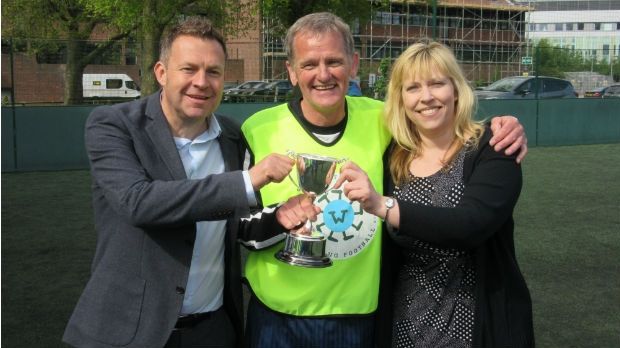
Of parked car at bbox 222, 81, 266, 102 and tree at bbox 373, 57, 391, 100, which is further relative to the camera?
tree at bbox 373, 57, 391, 100

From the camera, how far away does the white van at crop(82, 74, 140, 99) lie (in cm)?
1345

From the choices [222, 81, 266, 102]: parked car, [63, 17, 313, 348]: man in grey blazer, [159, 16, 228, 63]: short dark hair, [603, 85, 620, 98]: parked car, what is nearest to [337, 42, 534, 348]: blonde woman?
[63, 17, 313, 348]: man in grey blazer

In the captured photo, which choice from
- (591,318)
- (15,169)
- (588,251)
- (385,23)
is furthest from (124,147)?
(385,23)

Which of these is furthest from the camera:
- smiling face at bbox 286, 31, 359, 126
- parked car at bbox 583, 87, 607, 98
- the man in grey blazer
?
parked car at bbox 583, 87, 607, 98

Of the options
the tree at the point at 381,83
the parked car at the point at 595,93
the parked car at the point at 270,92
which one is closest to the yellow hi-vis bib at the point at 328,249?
the parked car at the point at 270,92

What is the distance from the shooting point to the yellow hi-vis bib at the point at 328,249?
2520 mm

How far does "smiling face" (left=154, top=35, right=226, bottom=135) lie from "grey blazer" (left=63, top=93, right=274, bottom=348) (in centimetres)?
9

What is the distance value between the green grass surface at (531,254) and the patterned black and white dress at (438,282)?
2.55m

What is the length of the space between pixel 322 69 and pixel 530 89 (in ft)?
51.6

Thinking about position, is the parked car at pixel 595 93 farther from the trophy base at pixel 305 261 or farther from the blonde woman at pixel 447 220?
the trophy base at pixel 305 261

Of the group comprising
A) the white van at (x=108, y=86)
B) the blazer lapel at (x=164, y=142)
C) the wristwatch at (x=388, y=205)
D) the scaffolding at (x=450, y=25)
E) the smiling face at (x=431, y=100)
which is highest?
the scaffolding at (x=450, y=25)

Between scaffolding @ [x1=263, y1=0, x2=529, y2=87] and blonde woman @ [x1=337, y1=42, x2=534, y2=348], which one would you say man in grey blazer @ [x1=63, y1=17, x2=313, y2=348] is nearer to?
blonde woman @ [x1=337, y1=42, x2=534, y2=348]

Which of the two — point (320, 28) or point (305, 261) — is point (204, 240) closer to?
point (305, 261)

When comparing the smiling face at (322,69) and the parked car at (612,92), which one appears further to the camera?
the parked car at (612,92)
